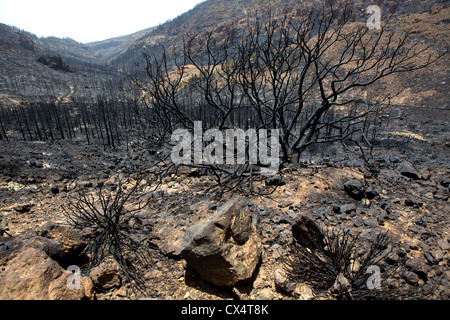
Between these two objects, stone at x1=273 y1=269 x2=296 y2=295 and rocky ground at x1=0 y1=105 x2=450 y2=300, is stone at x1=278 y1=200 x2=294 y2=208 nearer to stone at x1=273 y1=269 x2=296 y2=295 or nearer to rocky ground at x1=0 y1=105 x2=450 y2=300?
rocky ground at x1=0 y1=105 x2=450 y2=300

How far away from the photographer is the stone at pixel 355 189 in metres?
4.05

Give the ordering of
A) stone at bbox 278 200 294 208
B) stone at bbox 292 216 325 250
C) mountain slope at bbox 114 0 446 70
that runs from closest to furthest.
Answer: stone at bbox 292 216 325 250 → stone at bbox 278 200 294 208 → mountain slope at bbox 114 0 446 70

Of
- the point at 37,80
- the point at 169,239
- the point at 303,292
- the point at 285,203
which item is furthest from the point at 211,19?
the point at 303,292

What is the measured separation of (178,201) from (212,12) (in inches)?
5761

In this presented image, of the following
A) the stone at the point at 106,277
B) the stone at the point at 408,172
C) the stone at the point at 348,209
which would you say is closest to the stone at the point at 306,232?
the stone at the point at 348,209

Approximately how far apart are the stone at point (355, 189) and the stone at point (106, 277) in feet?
13.0

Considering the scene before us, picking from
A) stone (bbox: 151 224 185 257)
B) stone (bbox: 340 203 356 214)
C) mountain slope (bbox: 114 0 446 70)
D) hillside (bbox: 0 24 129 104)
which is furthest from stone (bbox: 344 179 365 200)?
mountain slope (bbox: 114 0 446 70)

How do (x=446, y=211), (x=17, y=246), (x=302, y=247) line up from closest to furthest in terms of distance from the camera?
(x=17, y=246), (x=302, y=247), (x=446, y=211)

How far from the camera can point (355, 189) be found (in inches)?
161

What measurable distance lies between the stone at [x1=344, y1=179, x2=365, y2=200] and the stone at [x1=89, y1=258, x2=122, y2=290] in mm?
3969

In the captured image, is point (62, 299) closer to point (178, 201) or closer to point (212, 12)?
point (178, 201)

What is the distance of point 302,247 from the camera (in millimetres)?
2695

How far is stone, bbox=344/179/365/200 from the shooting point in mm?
4051
